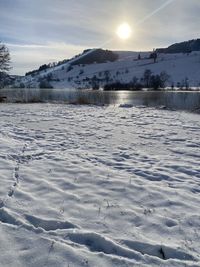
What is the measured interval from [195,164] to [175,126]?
8.07m

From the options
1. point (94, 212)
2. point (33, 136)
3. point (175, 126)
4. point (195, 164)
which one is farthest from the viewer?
point (175, 126)

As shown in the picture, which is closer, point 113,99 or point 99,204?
point 99,204

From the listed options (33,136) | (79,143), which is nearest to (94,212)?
(79,143)

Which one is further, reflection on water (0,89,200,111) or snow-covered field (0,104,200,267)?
reflection on water (0,89,200,111)

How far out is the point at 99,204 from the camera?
6129 mm

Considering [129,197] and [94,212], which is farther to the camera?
[129,197]

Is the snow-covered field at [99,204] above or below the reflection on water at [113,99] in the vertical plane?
above

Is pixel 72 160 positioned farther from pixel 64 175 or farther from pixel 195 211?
pixel 195 211

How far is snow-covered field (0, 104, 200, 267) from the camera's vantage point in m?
4.41

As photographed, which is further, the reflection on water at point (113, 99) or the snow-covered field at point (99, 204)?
the reflection on water at point (113, 99)

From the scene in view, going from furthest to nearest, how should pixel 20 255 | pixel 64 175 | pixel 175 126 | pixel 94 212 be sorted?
pixel 175 126
pixel 64 175
pixel 94 212
pixel 20 255

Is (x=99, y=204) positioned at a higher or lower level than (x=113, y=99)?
higher

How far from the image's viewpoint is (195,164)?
9.23 metres

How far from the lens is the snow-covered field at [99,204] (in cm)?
441
